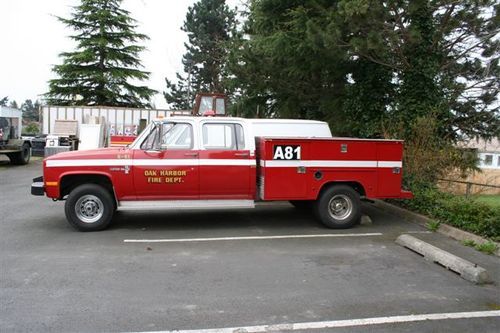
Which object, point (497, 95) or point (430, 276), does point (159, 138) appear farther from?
point (497, 95)

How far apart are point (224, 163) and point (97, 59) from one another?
37.3 metres

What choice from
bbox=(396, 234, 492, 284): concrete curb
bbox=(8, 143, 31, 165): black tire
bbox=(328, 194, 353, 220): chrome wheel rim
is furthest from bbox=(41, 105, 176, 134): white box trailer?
bbox=(396, 234, 492, 284): concrete curb

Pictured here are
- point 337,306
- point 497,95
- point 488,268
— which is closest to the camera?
point 337,306

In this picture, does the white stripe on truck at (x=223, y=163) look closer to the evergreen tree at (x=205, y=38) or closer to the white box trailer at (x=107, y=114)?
the white box trailer at (x=107, y=114)

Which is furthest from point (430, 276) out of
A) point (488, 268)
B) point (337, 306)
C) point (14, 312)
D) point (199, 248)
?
point (14, 312)

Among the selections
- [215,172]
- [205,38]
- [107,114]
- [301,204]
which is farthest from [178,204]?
[205,38]

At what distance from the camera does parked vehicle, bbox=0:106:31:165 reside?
21.9 metres

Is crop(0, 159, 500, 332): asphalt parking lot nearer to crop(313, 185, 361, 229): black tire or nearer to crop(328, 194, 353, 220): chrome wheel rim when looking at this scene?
crop(313, 185, 361, 229): black tire

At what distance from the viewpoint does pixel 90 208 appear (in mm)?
8977

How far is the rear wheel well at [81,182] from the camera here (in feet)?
29.6

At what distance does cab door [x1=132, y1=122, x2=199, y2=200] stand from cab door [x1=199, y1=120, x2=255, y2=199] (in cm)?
20

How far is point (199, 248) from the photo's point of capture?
7902mm

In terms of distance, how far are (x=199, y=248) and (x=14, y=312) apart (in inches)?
A: 128

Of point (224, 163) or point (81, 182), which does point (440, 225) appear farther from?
point (81, 182)
